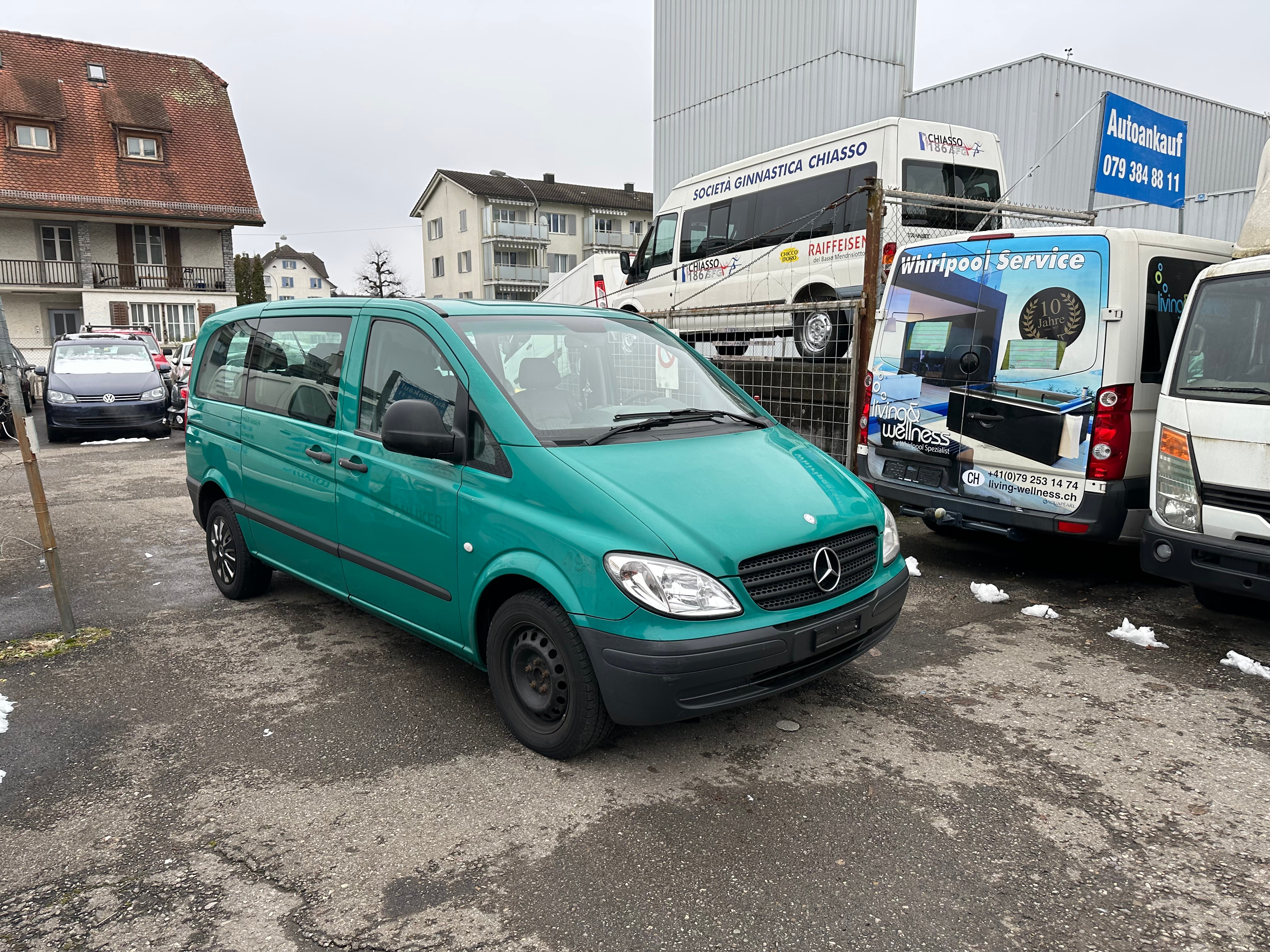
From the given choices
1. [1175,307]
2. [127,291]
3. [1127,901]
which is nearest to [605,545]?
[1127,901]

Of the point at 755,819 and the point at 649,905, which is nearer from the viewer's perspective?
the point at 649,905

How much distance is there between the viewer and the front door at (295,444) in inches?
174

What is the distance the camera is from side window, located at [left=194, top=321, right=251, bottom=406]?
5.32 metres

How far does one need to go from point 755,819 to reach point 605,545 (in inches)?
43.9

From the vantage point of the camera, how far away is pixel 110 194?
3117cm

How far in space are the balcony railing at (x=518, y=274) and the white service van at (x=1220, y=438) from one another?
1976 inches

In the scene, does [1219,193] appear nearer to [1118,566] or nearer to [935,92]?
[935,92]

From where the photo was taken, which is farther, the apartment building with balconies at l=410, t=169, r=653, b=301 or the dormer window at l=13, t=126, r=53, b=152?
the apartment building with balconies at l=410, t=169, r=653, b=301

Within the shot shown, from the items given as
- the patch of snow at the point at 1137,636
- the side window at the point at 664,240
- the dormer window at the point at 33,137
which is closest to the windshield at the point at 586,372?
the patch of snow at the point at 1137,636

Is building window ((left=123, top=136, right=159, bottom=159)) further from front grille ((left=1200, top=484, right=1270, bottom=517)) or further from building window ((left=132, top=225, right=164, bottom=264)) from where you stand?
front grille ((left=1200, top=484, right=1270, bottom=517))

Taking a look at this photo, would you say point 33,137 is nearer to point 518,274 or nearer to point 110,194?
point 110,194

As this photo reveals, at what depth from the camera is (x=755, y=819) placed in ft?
9.86

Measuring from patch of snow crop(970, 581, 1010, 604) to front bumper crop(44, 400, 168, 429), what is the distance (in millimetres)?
13829

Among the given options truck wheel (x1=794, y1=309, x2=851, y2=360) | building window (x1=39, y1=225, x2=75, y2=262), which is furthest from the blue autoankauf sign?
building window (x1=39, y1=225, x2=75, y2=262)
